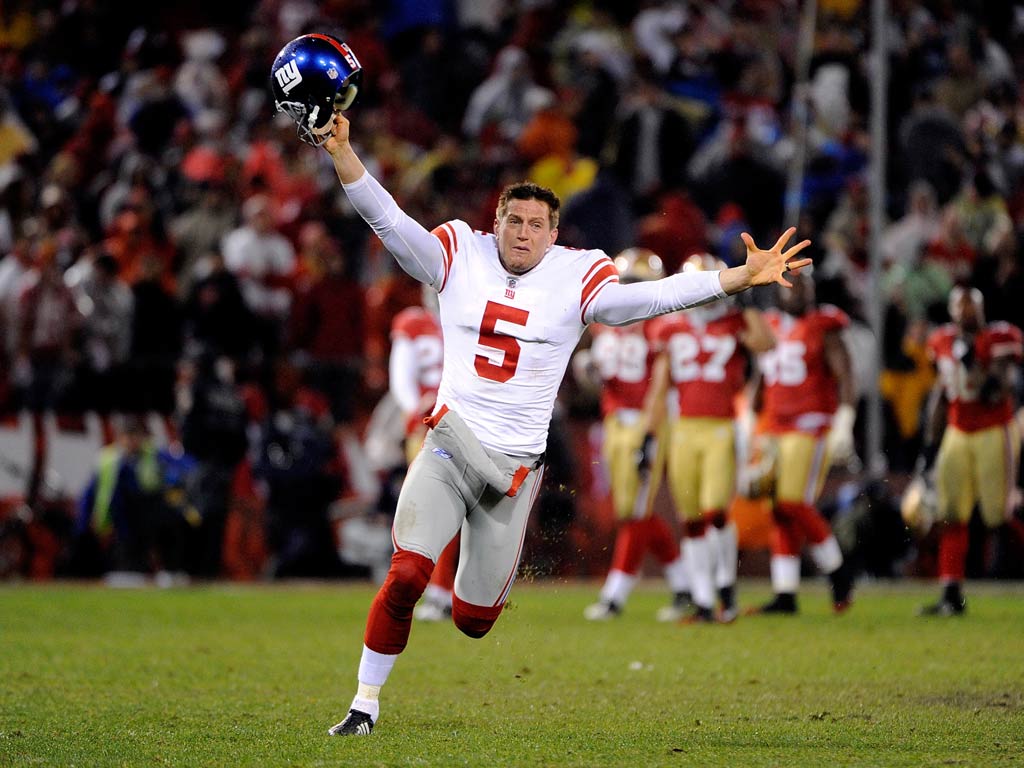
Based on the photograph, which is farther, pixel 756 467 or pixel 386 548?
pixel 386 548

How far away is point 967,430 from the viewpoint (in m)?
11.3

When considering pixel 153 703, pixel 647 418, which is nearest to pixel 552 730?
pixel 153 703

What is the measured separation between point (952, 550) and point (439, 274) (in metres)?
6.06

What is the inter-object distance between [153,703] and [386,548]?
24.1 feet

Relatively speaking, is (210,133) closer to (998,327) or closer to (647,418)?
(647,418)

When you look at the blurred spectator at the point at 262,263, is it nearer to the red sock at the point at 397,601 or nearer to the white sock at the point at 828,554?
the white sock at the point at 828,554

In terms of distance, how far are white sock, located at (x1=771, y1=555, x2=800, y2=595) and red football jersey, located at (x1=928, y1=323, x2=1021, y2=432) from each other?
1.45 m

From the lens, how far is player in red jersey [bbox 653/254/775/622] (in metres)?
10.9

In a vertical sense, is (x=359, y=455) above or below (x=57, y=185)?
below

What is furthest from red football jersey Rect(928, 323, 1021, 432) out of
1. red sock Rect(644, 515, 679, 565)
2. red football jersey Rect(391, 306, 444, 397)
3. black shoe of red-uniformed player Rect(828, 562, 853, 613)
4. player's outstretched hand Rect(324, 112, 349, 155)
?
player's outstretched hand Rect(324, 112, 349, 155)

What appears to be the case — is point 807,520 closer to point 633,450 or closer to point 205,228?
point 633,450

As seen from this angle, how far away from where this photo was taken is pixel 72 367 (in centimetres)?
1424

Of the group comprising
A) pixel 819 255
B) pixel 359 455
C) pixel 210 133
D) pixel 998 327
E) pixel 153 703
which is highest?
pixel 210 133

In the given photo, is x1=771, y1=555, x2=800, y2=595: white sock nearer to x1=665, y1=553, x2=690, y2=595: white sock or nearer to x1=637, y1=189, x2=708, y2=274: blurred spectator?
x1=665, y1=553, x2=690, y2=595: white sock
